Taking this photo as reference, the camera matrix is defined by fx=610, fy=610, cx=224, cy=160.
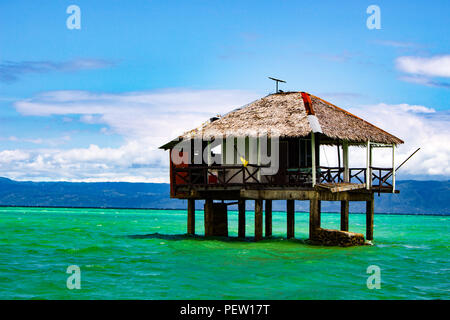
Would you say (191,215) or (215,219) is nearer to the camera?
(215,219)

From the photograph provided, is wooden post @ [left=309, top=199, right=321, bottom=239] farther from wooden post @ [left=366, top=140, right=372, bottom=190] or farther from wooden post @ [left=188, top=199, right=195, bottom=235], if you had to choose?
wooden post @ [left=188, top=199, right=195, bottom=235]

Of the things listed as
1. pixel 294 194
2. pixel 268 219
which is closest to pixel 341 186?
pixel 294 194

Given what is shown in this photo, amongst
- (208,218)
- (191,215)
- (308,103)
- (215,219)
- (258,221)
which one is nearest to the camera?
(258,221)

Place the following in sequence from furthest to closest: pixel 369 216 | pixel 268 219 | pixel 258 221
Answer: pixel 268 219
pixel 369 216
pixel 258 221

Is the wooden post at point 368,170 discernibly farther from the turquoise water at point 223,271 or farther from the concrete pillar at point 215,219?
the concrete pillar at point 215,219

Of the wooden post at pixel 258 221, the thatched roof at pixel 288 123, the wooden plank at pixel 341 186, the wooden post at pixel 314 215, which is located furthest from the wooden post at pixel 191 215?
the wooden plank at pixel 341 186

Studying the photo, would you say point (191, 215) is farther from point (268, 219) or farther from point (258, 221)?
point (258, 221)

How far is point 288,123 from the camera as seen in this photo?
88.2 feet

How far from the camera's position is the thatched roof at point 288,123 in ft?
87.1

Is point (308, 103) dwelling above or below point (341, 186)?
above

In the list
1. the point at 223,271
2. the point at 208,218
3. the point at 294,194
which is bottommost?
the point at 223,271
